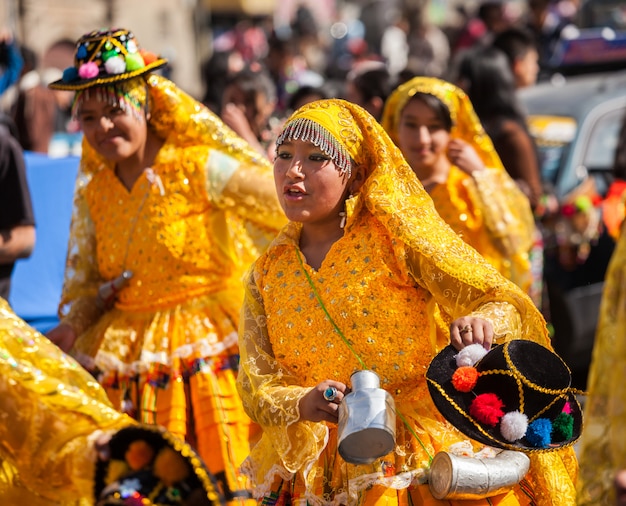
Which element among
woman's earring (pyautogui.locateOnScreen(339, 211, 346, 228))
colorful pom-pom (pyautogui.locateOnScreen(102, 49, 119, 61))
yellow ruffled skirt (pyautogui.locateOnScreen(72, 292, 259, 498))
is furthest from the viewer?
colorful pom-pom (pyautogui.locateOnScreen(102, 49, 119, 61))

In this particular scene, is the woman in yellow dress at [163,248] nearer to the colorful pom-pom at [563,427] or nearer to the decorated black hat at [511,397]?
the decorated black hat at [511,397]

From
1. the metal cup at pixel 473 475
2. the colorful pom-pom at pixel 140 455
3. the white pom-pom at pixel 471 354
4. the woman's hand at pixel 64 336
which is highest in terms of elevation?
the colorful pom-pom at pixel 140 455

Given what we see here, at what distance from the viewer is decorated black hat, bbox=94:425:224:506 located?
96.3 inches

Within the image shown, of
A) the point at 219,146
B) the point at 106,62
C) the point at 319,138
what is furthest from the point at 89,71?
the point at 319,138

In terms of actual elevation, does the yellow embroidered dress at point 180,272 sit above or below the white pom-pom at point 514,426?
below

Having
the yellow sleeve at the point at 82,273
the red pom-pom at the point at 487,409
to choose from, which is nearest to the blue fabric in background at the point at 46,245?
the yellow sleeve at the point at 82,273

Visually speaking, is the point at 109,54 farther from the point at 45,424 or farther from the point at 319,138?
the point at 45,424

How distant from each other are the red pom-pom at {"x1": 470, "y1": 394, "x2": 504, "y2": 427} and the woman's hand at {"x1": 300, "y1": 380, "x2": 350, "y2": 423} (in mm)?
327

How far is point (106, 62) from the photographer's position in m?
4.44

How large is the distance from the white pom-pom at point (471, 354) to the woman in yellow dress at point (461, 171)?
2.07 m

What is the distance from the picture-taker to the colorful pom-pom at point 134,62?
14.7 ft

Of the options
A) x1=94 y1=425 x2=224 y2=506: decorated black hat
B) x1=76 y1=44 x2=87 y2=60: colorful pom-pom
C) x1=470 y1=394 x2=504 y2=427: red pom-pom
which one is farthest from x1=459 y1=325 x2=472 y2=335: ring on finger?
x1=76 y1=44 x2=87 y2=60: colorful pom-pom

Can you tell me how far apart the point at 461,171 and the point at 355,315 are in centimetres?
211

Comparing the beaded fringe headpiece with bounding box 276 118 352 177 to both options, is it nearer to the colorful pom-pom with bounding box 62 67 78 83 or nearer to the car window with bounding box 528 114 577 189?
the colorful pom-pom with bounding box 62 67 78 83
